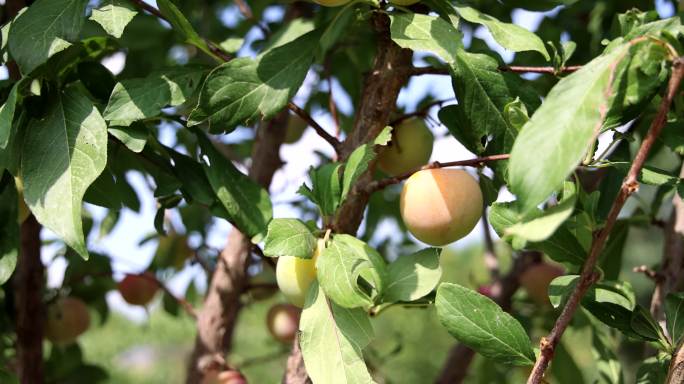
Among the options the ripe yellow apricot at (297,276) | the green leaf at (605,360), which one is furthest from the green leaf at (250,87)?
the green leaf at (605,360)

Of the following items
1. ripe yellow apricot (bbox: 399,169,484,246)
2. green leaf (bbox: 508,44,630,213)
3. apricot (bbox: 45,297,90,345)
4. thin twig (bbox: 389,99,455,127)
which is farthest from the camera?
apricot (bbox: 45,297,90,345)

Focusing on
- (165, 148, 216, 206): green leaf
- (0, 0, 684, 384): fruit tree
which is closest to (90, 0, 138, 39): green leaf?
(0, 0, 684, 384): fruit tree

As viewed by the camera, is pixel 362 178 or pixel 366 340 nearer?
pixel 366 340

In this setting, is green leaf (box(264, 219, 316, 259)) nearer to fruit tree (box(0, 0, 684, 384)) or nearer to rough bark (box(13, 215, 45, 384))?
fruit tree (box(0, 0, 684, 384))

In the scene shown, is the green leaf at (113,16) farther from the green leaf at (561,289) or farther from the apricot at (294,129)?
the apricot at (294,129)

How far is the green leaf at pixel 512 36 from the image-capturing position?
29.2 inches

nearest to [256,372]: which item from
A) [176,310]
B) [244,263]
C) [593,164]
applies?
[176,310]

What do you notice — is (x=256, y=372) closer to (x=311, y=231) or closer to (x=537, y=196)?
(x=311, y=231)

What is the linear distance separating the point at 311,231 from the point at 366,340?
4.7 inches

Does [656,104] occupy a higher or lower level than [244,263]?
higher

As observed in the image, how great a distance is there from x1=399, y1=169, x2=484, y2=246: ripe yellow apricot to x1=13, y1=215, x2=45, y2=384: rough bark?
59 centimetres

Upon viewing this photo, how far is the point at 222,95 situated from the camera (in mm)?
751

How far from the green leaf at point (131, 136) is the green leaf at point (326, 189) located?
16cm

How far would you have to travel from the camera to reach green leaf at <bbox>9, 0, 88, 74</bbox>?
708mm
